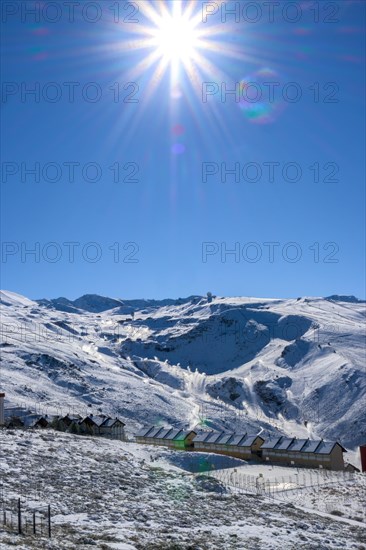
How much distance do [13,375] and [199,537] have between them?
123 meters

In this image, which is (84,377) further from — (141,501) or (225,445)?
(141,501)

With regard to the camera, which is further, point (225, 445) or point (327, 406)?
point (327, 406)

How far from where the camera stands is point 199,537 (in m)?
23.9

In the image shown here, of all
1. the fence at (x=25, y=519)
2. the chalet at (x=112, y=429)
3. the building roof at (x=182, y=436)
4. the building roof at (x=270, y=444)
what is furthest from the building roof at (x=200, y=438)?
the fence at (x=25, y=519)

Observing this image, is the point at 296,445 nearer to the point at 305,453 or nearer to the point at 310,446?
the point at 310,446

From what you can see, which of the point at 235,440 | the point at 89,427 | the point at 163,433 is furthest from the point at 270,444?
the point at 89,427

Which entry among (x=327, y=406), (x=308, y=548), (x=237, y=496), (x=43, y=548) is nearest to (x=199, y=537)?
(x=308, y=548)

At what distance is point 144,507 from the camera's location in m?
28.2

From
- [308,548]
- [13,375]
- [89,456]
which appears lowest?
[308,548]

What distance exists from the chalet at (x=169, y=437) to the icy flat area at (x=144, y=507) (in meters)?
25.2

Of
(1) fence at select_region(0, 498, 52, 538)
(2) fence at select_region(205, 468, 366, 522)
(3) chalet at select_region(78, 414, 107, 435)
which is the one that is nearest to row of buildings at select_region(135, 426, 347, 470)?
(2) fence at select_region(205, 468, 366, 522)

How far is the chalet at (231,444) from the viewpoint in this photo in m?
61.8

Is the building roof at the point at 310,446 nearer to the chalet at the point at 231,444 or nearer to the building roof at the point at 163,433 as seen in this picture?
the chalet at the point at 231,444

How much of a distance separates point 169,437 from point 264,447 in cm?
1254
